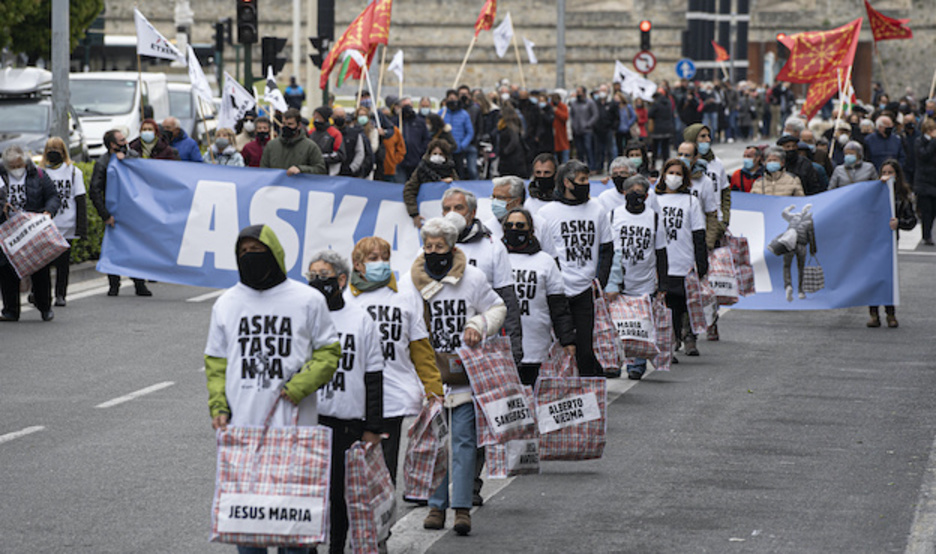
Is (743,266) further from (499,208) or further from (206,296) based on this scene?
(499,208)

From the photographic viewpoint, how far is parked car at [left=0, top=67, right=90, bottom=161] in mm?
23156

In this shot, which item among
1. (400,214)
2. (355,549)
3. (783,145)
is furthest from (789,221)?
(355,549)

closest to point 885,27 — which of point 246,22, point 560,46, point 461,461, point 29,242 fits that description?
point 246,22

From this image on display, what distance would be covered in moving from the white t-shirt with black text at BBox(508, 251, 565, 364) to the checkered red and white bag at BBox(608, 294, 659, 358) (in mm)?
2951

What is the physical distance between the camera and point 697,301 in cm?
1302

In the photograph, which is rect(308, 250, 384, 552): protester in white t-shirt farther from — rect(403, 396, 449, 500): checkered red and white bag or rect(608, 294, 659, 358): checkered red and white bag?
rect(608, 294, 659, 358): checkered red and white bag

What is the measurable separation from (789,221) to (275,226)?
16.2ft

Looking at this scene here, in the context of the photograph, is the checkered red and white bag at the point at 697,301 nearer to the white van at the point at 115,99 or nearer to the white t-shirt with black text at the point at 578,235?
the white t-shirt with black text at the point at 578,235

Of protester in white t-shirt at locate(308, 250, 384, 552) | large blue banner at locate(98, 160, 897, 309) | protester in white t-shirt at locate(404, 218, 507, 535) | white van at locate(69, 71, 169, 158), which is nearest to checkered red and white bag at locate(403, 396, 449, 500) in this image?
protester in white t-shirt at locate(404, 218, 507, 535)

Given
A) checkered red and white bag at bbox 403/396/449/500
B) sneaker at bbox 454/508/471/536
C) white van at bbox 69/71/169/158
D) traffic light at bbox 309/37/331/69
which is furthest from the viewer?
traffic light at bbox 309/37/331/69

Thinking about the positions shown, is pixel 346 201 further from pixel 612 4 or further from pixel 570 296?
pixel 612 4

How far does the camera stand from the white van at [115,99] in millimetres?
26844

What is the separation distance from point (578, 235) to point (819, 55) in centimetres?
1237

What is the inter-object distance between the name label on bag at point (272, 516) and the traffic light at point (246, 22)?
1945 cm
